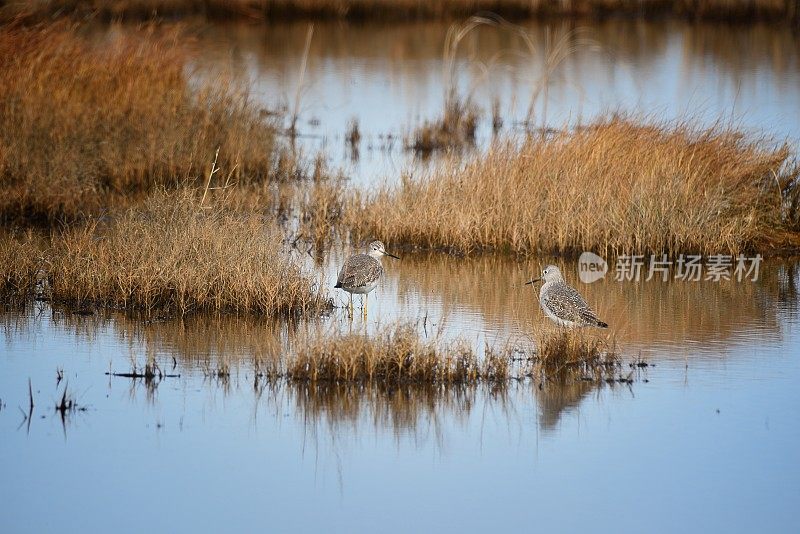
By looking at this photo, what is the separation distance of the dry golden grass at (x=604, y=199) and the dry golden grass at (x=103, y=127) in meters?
2.67

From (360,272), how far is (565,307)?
4.91 feet

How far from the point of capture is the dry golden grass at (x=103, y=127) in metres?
12.1

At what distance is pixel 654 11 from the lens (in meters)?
32.3

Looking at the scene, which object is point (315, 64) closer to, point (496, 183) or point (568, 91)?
point (568, 91)

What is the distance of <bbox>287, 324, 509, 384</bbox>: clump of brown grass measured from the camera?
7.10 meters

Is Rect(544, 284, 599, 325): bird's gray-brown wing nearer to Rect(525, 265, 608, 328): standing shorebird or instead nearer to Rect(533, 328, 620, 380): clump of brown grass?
Rect(525, 265, 608, 328): standing shorebird

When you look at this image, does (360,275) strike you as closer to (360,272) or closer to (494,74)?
(360,272)

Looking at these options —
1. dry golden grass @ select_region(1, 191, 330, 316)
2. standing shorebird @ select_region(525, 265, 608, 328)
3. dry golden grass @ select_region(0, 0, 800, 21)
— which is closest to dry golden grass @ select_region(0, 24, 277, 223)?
dry golden grass @ select_region(1, 191, 330, 316)

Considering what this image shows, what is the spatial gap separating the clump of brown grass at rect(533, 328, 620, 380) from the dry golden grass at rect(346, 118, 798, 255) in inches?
129

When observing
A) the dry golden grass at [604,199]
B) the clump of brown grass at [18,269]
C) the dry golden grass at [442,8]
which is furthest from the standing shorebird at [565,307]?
the dry golden grass at [442,8]

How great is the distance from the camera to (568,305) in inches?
324

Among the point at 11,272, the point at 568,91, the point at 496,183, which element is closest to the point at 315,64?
the point at 568,91

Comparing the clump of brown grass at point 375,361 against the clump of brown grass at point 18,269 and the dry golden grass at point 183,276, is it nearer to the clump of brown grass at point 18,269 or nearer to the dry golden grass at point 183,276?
the dry golden grass at point 183,276

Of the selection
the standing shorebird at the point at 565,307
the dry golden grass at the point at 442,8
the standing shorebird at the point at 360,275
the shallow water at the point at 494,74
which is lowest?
the standing shorebird at the point at 565,307
